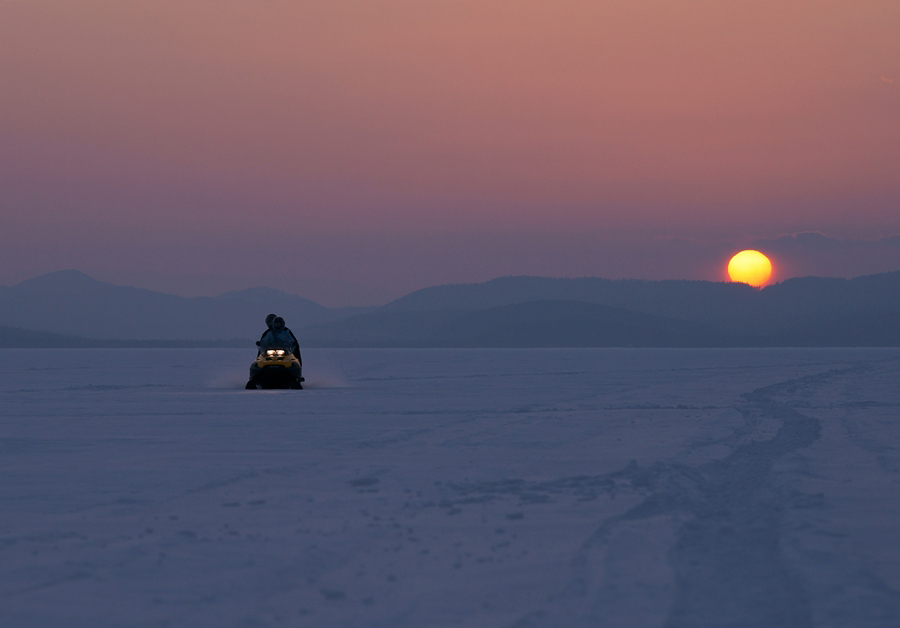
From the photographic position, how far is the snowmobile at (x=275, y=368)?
96.0 ft

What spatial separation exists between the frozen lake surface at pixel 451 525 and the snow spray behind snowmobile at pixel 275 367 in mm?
11790

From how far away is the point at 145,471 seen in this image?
1128 cm

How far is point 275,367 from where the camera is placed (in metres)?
29.5

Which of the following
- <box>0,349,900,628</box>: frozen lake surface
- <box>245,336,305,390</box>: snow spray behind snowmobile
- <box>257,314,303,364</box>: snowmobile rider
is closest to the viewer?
<box>0,349,900,628</box>: frozen lake surface

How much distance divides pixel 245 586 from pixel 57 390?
27.6 m

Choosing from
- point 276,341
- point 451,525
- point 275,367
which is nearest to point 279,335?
point 276,341

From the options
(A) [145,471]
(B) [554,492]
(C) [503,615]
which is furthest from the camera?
(A) [145,471]

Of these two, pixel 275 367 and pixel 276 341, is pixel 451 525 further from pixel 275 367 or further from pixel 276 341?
pixel 275 367

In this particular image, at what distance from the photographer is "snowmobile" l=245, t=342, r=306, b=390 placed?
29.3m

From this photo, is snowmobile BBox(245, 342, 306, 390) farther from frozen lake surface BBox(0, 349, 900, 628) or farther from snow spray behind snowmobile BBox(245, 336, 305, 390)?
frozen lake surface BBox(0, 349, 900, 628)

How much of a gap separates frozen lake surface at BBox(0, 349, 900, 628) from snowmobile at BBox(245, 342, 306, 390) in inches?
465

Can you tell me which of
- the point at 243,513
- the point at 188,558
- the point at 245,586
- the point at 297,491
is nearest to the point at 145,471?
the point at 297,491

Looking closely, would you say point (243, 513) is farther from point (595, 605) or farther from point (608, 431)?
point (608, 431)

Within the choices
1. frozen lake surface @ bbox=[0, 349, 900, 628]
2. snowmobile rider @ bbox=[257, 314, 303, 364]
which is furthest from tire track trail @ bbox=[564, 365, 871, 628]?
snowmobile rider @ bbox=[257, 314, 303, 364]
